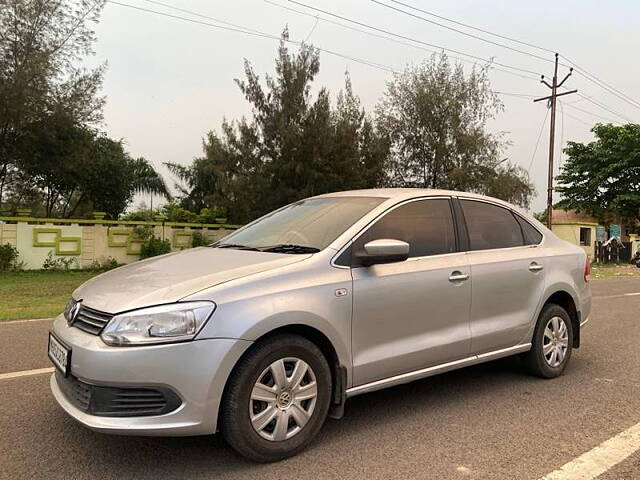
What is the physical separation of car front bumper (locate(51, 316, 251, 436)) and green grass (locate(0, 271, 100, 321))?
234 inches

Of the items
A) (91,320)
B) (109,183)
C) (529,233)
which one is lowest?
(91,320)

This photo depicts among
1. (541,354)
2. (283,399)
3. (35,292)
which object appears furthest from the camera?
(35,292)

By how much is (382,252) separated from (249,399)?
1242mm

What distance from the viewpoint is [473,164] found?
23219mm

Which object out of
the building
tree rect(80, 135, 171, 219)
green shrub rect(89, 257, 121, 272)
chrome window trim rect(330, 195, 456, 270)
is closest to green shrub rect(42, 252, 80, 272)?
green shrub rect(89, 257, 121, 272)

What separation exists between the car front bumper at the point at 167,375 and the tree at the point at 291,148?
1583 centimetres

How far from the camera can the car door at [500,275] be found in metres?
4.39

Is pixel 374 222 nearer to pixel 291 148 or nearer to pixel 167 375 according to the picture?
pixel 167 375

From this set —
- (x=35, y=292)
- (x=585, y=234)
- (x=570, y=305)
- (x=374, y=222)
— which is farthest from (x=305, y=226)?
(x=585, y=234)

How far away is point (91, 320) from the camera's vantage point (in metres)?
3.16

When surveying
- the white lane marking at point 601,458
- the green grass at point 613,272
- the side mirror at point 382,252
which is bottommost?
the green grass at point 613,272

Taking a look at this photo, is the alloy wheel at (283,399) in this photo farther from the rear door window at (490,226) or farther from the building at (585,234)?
the building at (585,234)

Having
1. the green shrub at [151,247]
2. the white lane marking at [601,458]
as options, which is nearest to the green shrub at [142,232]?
the green shrub at [151,247]

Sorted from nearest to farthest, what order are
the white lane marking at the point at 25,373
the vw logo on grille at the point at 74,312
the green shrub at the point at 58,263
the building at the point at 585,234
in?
the vw logo on grille at the point at 74,312
the white lane marking at the point at 25,373
the green shrub at the point at 58,263
the building at the point at 585,234
